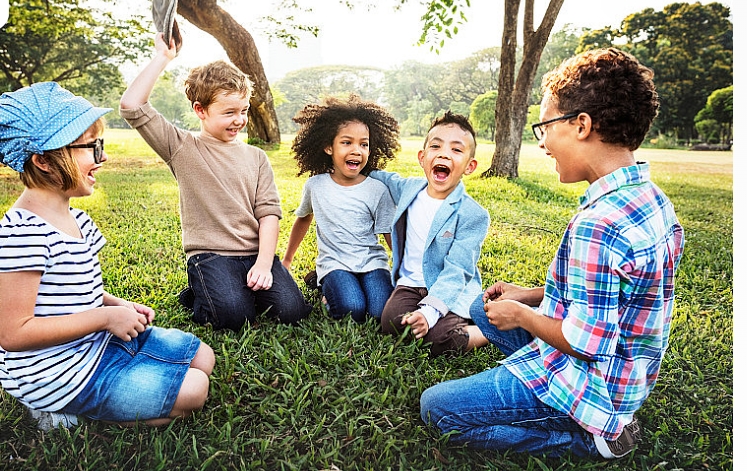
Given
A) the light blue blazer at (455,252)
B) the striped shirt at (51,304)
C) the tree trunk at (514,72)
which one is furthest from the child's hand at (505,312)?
the tree trunk at (514,72)

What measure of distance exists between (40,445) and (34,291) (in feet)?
1.25

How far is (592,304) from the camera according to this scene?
1.23 meters

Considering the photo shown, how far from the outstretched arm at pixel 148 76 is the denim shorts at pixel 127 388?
2.39ft

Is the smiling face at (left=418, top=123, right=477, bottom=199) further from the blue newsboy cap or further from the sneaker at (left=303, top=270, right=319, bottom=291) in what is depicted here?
the blue newsboy cap

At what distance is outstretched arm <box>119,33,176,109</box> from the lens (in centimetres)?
173

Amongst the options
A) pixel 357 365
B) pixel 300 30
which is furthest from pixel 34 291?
pixel 300 30

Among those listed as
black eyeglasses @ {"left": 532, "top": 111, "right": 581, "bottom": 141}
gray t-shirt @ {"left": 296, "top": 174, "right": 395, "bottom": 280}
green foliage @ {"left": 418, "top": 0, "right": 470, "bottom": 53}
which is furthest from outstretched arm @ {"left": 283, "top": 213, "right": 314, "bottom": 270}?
black eyeglasses @ {"left": 532, "top": 111, "right": 581, "bottom": 141}

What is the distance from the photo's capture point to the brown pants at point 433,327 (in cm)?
194

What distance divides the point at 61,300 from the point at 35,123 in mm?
398

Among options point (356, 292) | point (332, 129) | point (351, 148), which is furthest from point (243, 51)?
point (356, 292)

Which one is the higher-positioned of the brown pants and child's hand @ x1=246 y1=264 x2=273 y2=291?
child's hand @ x1=246 y1=264 x2=273 y2=291

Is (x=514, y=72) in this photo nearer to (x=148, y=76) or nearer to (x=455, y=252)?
(x=455, y=252)

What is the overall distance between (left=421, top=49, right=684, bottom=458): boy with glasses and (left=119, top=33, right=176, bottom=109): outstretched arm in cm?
105

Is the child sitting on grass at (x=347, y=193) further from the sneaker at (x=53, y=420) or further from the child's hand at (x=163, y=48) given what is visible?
the sneaker at (x=53, y=420)
